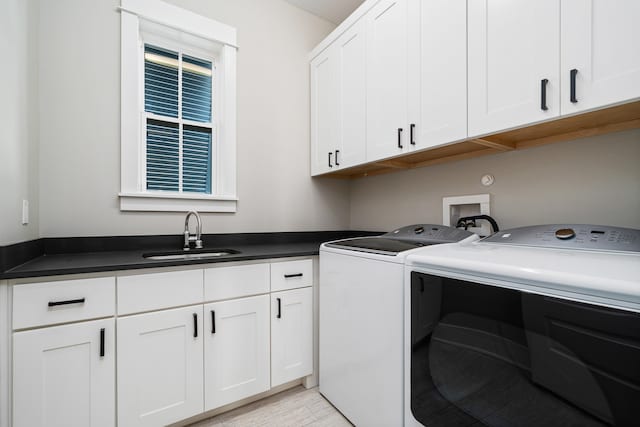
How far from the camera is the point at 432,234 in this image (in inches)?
64.9

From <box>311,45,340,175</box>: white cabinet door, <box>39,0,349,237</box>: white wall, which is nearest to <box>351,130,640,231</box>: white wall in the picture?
<box>311,45,340,175</box>: white cabinet door

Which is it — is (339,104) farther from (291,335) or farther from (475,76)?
(291,335)

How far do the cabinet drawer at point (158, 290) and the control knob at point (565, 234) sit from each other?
1.63 m

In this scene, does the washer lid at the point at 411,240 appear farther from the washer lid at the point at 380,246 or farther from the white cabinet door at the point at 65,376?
the white cabinet door at the point at 65,376

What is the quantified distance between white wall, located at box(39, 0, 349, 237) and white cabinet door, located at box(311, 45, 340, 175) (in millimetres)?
95

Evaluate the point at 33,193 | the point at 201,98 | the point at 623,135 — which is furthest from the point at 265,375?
the point at 623,135

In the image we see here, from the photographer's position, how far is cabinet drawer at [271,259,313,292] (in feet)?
5.70

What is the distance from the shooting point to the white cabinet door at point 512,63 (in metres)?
1.10

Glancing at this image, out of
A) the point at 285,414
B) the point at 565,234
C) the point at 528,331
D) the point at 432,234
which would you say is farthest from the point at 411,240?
the point at 285,414

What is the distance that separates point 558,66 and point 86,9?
238cm

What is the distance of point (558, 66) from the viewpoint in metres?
1.08

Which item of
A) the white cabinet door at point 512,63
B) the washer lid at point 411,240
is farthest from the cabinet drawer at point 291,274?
the white cabinet door at point 512,63

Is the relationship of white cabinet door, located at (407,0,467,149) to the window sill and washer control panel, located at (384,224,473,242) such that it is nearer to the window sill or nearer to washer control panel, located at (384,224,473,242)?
washer control panel, located at (384,224,473,242)

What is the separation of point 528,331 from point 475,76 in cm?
108
